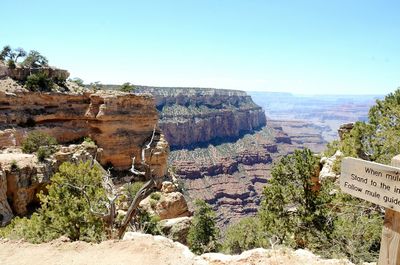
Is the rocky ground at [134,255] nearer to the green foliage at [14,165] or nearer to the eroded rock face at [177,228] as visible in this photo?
the eroded rock face at [177,228]

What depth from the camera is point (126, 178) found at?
37688 millimetres

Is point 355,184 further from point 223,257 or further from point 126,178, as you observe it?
point 126,178

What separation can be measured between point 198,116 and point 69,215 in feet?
364

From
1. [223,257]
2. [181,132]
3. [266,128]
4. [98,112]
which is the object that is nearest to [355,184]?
[223,257]

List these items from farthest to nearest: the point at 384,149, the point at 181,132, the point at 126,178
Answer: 1. the point at 181,132
2. the point at 126,178
3. the point at 384,149

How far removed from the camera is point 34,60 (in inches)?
1674

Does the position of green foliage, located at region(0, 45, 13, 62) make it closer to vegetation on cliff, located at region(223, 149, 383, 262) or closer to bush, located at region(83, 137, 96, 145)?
bush, located at region(83, 137, 96, 145)

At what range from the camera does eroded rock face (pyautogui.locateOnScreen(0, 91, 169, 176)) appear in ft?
124

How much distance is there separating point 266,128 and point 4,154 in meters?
156

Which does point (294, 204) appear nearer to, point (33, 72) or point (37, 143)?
point (37, 143)

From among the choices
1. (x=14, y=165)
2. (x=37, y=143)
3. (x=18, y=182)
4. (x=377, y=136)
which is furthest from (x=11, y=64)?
(x=377, y=136)

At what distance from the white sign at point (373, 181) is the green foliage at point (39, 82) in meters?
38.4

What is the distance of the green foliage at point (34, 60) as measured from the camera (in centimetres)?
4159

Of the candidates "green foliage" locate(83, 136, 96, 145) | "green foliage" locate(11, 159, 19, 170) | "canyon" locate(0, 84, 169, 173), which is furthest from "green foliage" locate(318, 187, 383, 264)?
"green foliage" locate(83, 136, 96, 145)
